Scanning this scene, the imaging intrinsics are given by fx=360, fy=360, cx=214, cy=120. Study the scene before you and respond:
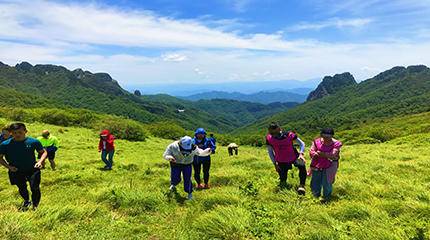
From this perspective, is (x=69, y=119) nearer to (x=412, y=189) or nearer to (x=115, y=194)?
(x=115, y=194)

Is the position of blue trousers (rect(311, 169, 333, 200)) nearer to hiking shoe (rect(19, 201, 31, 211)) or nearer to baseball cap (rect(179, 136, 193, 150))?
baseball cap (rect(179, 136, 193, 150))

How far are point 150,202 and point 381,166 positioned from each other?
9.85m

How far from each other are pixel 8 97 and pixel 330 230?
180 metres

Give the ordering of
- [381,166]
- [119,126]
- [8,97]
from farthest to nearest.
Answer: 1. [8,97]
2. [119,126]
3. [381,166]

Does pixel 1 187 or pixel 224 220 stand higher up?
pixel 224 220

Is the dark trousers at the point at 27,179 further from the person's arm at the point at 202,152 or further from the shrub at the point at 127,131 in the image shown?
the shrub at the point at 127,131

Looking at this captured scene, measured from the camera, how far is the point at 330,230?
6328 mm

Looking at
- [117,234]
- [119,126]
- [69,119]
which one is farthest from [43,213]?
[69,119]

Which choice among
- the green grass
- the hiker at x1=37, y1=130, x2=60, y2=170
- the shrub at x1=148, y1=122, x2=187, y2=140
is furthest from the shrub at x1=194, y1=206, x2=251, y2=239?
the shrub at x1=148, y1=122, x2=187, y2=140

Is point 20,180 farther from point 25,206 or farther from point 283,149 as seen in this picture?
point 283,149

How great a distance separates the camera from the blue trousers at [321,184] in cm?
909

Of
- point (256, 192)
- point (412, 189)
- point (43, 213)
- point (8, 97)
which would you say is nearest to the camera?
point (43, 213)

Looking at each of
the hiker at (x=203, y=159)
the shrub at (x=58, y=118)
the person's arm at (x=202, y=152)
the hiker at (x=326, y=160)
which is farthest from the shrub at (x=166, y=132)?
the hiker at (x=326, y=160)

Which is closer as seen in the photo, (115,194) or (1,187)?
(115,194)
